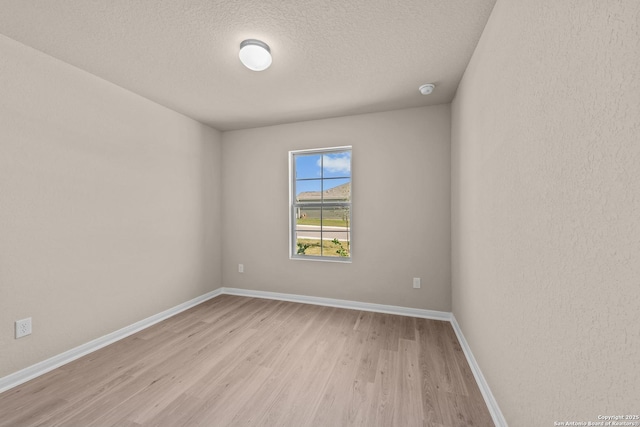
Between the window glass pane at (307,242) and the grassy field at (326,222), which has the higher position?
the grassy field at (326,222)

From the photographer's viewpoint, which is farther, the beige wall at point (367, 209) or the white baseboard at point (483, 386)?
the beige wall at point (367, 209)

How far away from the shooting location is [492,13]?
1621 mm

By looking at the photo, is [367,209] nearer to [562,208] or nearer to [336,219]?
[336,219]

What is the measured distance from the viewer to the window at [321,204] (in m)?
3.53

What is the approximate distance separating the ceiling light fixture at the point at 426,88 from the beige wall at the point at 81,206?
2975 mm

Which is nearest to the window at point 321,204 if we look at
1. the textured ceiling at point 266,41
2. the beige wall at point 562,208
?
the textured ceiling at point 266,41

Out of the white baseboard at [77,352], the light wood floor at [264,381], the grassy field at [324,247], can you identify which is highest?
the grassy field at [324,247]

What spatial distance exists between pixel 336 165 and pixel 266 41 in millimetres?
1872

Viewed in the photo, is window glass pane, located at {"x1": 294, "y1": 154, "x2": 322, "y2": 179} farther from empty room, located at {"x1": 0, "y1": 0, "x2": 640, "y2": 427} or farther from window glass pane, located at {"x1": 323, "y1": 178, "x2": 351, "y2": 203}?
window glass pane, located at {"x1": 323, "y1": 178, "x2": 351, "y2": 203}

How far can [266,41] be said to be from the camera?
1.91 metres

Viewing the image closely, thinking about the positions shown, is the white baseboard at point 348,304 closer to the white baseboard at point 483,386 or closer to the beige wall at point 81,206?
the white baseboard at point 483,386

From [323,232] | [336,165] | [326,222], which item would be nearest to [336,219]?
[326,222]

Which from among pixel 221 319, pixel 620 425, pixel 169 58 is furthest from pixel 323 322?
pixel 169 58

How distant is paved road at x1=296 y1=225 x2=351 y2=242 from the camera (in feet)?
11.7
